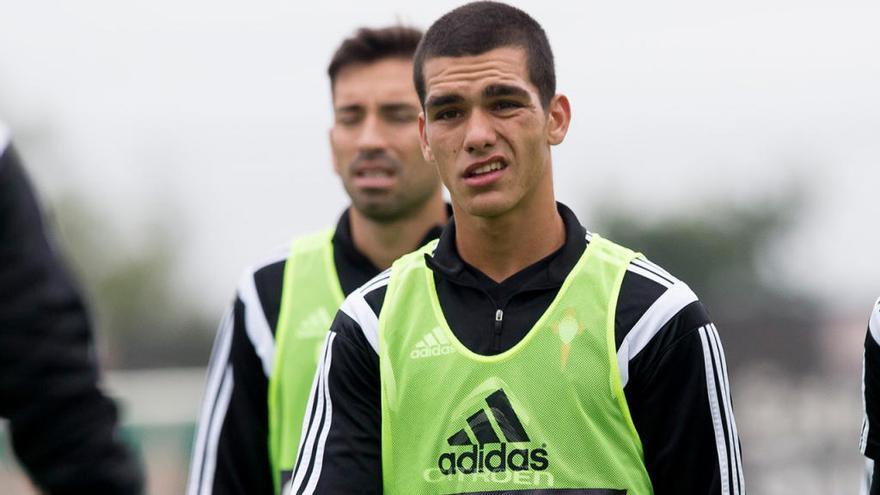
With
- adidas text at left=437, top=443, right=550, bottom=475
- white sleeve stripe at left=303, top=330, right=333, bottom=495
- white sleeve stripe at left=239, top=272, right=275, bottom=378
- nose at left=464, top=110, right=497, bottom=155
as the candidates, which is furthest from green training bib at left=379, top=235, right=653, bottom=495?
white sleeve stripe at left=239, top=272, right=275, bottom=378

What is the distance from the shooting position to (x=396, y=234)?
6.45 metres

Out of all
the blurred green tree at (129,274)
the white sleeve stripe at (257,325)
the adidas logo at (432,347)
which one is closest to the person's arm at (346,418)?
the adidas logo at (432,347)

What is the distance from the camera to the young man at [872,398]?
5641 mm

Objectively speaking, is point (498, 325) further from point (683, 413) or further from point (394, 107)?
point (394, 107)

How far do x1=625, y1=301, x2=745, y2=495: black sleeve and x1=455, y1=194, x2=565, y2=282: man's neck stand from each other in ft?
1.48

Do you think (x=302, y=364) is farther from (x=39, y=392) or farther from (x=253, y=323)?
(x=39, y=392)

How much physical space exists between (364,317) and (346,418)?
28 centimetres

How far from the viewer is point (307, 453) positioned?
16.2ft

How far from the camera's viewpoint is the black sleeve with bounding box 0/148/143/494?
3.16 metres

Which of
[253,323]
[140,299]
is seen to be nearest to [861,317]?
[253,323]

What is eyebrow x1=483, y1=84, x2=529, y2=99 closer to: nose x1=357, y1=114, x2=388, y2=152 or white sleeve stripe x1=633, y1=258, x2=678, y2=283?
white sleeve stripe x1=633, y1=258, x2=678, y2=283

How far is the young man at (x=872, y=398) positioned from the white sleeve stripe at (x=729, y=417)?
37.7 inches

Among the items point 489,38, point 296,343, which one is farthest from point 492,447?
point 296,343

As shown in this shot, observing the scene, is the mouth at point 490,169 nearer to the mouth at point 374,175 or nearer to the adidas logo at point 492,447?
the adidas logo at point 492,447
